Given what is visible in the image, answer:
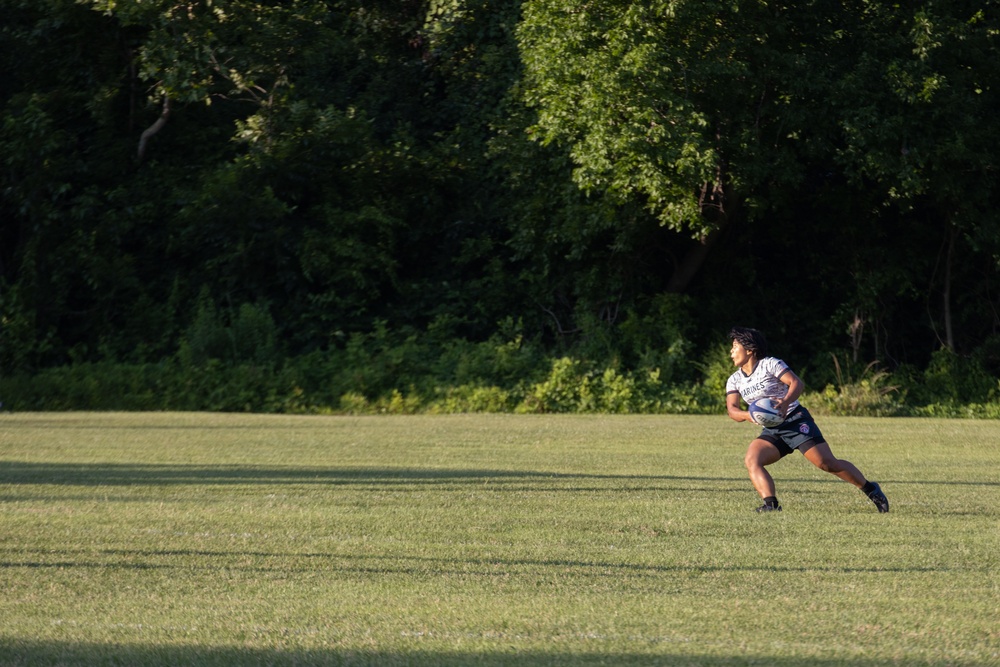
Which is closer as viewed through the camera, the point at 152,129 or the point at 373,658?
the point at 373,658

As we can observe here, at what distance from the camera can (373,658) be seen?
5.85 metres

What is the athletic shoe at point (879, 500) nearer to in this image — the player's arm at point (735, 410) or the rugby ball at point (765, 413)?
the rugby ball at point (765, 413)

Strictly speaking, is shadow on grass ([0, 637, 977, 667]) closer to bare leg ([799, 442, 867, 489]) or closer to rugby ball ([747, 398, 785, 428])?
rugby ball ([747, 398, 785, 428])

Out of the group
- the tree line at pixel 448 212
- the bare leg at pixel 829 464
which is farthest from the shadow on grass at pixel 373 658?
the tree line at pixel 448 212

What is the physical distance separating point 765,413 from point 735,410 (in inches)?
9.9

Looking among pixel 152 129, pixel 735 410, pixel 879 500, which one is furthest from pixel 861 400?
pixel 152 129

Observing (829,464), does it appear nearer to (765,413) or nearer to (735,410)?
(765,413)

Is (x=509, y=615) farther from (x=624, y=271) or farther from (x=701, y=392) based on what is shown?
(x=624, y=271)

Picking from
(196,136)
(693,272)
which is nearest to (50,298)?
(196,136)

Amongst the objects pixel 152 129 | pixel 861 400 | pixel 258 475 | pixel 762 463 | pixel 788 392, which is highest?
pixel 788 392

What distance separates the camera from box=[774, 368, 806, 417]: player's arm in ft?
35.4

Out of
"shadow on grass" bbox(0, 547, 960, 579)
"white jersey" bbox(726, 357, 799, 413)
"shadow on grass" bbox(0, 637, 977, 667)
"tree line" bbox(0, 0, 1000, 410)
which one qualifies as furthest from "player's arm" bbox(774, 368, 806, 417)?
"tree line" bbox(0, 0, 1000, 410)

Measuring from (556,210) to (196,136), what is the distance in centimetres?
973

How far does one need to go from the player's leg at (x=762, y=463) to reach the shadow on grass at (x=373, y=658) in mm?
5006
